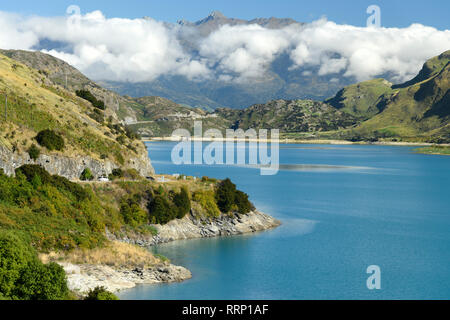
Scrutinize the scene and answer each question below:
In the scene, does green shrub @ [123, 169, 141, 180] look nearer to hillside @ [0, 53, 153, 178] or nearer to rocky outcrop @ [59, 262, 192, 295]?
hillside @ [0, 53, 153, 178]

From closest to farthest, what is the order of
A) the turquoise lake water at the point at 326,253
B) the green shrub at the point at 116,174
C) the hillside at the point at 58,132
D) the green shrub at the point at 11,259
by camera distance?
the green shrub at the point at 11,259, the turquoise lake water at the point at 326,253, the hillside at the point at 58,132, the green shrub at the point at 116,174

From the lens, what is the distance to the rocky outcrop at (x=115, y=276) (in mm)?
45000

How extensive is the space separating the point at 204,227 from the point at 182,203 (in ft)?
14.9

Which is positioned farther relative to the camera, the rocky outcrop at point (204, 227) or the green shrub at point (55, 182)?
the rocky outcrop at point (204, 227)

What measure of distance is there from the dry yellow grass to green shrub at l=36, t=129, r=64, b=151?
97.3ft

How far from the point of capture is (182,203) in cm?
7194

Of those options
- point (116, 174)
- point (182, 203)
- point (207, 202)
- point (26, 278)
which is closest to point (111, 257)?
point (26, 278)

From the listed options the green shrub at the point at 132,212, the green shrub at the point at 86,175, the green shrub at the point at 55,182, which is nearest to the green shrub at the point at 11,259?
the green shrub at the point at 55,182

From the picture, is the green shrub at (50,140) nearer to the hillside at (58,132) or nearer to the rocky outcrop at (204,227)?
the hillside at (58,132)

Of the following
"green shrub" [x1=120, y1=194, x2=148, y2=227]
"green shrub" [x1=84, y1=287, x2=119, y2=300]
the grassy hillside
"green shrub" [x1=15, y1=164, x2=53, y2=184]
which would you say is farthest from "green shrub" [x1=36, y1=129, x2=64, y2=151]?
"green shrub" [x1=84, y1=287, x2=119, y2=300]

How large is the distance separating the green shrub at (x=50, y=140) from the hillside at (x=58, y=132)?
1.51 feet
